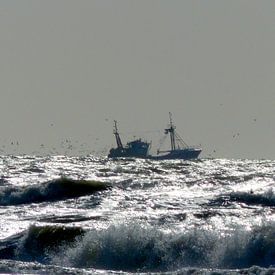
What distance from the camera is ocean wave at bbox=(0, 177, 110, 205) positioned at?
4196cm

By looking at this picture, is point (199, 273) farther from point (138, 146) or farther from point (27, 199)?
point (138, 146)

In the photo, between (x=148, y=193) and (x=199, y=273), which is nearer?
(x=199, y=273)

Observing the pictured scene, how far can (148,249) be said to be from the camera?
73.1 ft

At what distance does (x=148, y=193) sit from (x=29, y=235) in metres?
16.3

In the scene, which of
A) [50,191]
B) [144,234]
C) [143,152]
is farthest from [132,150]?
A: [144,234]

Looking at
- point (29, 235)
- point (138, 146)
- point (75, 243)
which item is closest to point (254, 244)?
point (75, 243)

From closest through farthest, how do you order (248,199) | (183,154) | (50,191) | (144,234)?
(144,234) → (248,199) → (50,191) → (183,154)

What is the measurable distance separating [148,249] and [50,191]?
2206 centimetres

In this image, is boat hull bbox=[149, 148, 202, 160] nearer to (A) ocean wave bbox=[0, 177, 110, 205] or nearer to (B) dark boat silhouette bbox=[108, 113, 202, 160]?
(B) dark boat silhouette bbox=[108, 113, 202, 160]

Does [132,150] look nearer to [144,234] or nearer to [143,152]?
[143,152]

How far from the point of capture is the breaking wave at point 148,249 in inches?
829

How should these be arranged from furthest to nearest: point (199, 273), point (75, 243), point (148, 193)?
point (148, 193)
point (75, 243)
point (199, 273)

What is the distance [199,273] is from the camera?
1825 centimetres

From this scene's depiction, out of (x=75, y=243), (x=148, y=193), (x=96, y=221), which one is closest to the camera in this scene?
(x=75, y=243)
